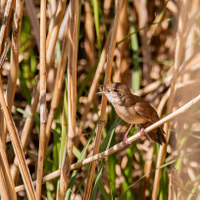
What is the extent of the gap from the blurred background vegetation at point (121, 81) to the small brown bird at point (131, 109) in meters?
0.08

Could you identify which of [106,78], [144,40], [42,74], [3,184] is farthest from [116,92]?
[144,40]

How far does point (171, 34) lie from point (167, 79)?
0.60 metres

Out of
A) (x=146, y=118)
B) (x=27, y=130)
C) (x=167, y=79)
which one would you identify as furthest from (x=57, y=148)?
(x=167, y=79)

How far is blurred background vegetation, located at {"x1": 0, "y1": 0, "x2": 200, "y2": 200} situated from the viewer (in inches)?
68.5

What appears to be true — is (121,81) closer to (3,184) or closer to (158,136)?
(158,136)

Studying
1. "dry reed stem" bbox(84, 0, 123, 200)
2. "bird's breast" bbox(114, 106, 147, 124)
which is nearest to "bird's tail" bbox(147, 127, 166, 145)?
"bird's breast" bbox(114, 106, 147, 124)

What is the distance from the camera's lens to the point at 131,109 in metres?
1.98

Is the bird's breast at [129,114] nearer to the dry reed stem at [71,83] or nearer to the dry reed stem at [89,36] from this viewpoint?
the dry reed stem at [71,83]

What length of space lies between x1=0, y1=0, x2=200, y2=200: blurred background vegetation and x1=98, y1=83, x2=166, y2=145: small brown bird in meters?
0.08

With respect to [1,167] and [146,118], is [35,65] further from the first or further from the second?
[1,167]

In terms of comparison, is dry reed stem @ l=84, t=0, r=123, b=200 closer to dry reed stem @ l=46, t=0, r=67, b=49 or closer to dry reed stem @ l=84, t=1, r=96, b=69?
dry reed stem @ l=46, t=0, r=67, b=49

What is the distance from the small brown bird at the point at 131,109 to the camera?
75.0 inches

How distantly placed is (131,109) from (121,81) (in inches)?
22.1

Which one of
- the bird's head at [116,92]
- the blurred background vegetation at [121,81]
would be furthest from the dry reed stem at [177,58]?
the bird's head at [116,92]
